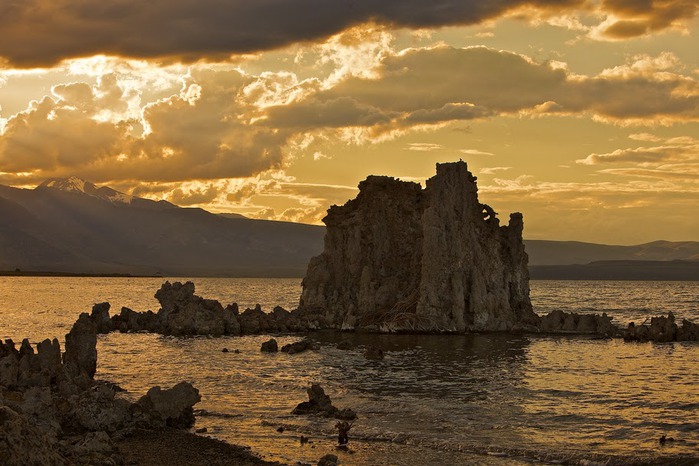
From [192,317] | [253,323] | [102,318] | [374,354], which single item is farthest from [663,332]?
[102,318]

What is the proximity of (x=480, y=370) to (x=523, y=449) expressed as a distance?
72.2 feet

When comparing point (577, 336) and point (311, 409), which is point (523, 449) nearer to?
point (311, 409)

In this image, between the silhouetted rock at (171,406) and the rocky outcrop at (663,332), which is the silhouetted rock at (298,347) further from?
the rocky outcrop at (663,332)

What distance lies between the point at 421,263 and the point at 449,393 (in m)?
40.5

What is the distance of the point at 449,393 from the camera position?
150ft

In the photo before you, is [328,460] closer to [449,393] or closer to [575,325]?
[449,393]

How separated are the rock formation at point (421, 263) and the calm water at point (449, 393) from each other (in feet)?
16.2

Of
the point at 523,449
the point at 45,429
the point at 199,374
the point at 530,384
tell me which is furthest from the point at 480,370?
the point at 45,429

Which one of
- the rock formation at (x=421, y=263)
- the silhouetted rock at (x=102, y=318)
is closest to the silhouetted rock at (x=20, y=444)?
the rock formation at (x=421, y=263)

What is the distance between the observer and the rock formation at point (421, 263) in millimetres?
81688

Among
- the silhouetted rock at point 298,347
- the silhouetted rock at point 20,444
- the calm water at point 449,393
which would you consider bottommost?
the calm water at point 449,393

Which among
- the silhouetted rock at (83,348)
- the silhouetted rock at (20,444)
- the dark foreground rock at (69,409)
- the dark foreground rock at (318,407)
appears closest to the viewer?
the silhouetted rock at (20,444)

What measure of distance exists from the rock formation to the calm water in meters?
4.93

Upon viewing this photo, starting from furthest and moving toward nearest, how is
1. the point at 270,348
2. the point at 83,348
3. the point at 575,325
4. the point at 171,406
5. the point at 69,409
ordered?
the point at 575,325, the point at 270,348, the point at 83,348, the point at 171,406, the point at 69,409
